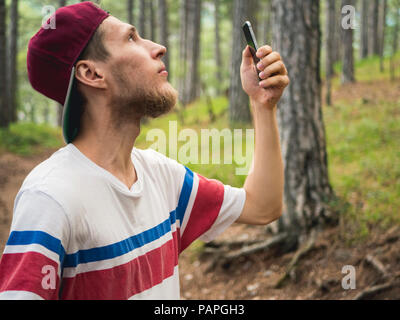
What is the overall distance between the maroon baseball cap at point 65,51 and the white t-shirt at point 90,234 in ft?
0.59

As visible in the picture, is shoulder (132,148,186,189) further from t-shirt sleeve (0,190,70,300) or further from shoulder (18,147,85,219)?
t-shirt sleeve (0,190,70,300)

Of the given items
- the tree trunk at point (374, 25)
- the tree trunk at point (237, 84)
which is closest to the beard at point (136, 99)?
the tree trunk at point (237, 84)

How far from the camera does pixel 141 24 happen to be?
15938mm

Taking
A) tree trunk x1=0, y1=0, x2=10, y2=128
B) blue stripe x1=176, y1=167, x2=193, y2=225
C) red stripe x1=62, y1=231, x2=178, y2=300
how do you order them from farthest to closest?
tree trunk x1=0, y1=0, x2=10, y2=128 < blue stripe x1=176, y1=167, x2=193, y2=225 < red stripe x1=62, y1=231, x2=178, y2=300

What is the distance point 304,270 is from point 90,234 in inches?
142

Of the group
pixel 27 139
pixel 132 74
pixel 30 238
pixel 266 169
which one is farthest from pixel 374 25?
pixel 30 238

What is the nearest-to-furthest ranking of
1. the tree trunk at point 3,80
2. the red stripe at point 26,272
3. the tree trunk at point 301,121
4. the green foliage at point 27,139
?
1. the red stripe at point 26,272
2. the tree trunk at point 301,121
3. the green foliage at point 27,139
4. the tree trunk at point 3,80

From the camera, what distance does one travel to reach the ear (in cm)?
173

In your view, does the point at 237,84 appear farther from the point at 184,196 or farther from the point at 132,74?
the point at 132,74

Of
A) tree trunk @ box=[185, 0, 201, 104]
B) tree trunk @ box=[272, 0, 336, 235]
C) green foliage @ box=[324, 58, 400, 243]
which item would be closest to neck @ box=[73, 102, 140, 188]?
tree trunk @ box=[272, 0, 336, 235]

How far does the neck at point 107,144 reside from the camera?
176 centimetres

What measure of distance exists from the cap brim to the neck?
0.03 meters

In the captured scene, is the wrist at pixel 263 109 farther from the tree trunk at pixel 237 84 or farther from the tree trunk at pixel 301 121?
the tree trunk at pixel 237 84
